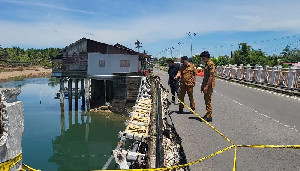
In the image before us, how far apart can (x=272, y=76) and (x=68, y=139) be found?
14581 mm

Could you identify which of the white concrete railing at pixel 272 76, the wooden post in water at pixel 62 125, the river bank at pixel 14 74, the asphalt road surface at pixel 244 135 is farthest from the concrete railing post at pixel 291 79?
the river bank at pixel 14 74

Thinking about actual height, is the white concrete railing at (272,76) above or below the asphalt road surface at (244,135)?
above

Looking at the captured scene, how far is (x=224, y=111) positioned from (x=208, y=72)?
10.2 feet

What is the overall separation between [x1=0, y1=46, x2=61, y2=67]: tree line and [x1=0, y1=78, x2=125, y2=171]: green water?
70074mm

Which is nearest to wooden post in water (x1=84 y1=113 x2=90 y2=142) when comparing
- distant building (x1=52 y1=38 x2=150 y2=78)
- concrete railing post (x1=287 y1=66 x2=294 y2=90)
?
distant building (x1=52 y1=38 x2=150 y2=78)

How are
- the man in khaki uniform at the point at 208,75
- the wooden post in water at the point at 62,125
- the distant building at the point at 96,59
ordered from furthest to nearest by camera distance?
1. the distant building at the point at 96,59
2. the wooden post in water at the point at 62,125
3. the man in khaki uniform at the point at 208,75

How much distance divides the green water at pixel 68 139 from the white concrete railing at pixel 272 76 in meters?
10.7

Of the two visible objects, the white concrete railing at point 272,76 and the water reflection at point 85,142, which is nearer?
the water reflection at point 85,142

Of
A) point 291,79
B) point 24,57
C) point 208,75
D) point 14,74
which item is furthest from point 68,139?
point 24,57

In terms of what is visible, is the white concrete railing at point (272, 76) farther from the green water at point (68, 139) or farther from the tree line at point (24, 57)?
the tree line at point (24, 57)

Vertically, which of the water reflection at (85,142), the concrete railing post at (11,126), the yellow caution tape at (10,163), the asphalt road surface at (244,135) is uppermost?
the concrete railing post at (11,126)

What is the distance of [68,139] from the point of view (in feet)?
68.0

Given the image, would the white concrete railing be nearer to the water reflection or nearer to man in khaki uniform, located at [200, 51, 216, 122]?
man in khaki uniform, located at [200, 51, 216, 122]

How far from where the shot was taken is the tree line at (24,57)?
9150 cm
